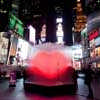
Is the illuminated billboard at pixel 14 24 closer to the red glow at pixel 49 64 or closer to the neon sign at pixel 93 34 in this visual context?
the neon sign at pixel 93 34

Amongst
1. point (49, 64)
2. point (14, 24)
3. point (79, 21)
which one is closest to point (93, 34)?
point (14, 24)

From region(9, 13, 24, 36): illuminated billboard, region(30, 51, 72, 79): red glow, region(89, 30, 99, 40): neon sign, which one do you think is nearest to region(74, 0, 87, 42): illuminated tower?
region(89, 30, 99, 40): neon sign

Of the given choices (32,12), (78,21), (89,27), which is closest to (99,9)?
(89,27)

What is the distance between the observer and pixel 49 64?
42.7 feet

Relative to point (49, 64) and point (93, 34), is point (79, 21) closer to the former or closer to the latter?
point (93, 34)

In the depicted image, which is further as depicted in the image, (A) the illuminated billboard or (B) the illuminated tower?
(B) the illuminated tower

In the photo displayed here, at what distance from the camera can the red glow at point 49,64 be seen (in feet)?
42.4

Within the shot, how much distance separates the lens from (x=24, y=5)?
10488 cm

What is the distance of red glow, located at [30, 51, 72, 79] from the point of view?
1291 cm

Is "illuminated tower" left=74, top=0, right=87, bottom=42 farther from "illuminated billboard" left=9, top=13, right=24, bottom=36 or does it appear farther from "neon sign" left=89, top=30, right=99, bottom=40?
"illuminated billboard" left=9, top=13, right=24, bottom=36

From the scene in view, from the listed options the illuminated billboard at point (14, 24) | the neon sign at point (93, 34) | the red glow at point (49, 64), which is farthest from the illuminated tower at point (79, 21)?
the red glow at point (49, 64)

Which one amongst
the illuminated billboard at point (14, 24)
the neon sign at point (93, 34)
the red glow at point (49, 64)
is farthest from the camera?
the neon sign at point (93, 34)

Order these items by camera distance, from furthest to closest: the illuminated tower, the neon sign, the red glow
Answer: the illuminated tower
the neon sign
the red glow

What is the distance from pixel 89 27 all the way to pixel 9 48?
32.0 metres
